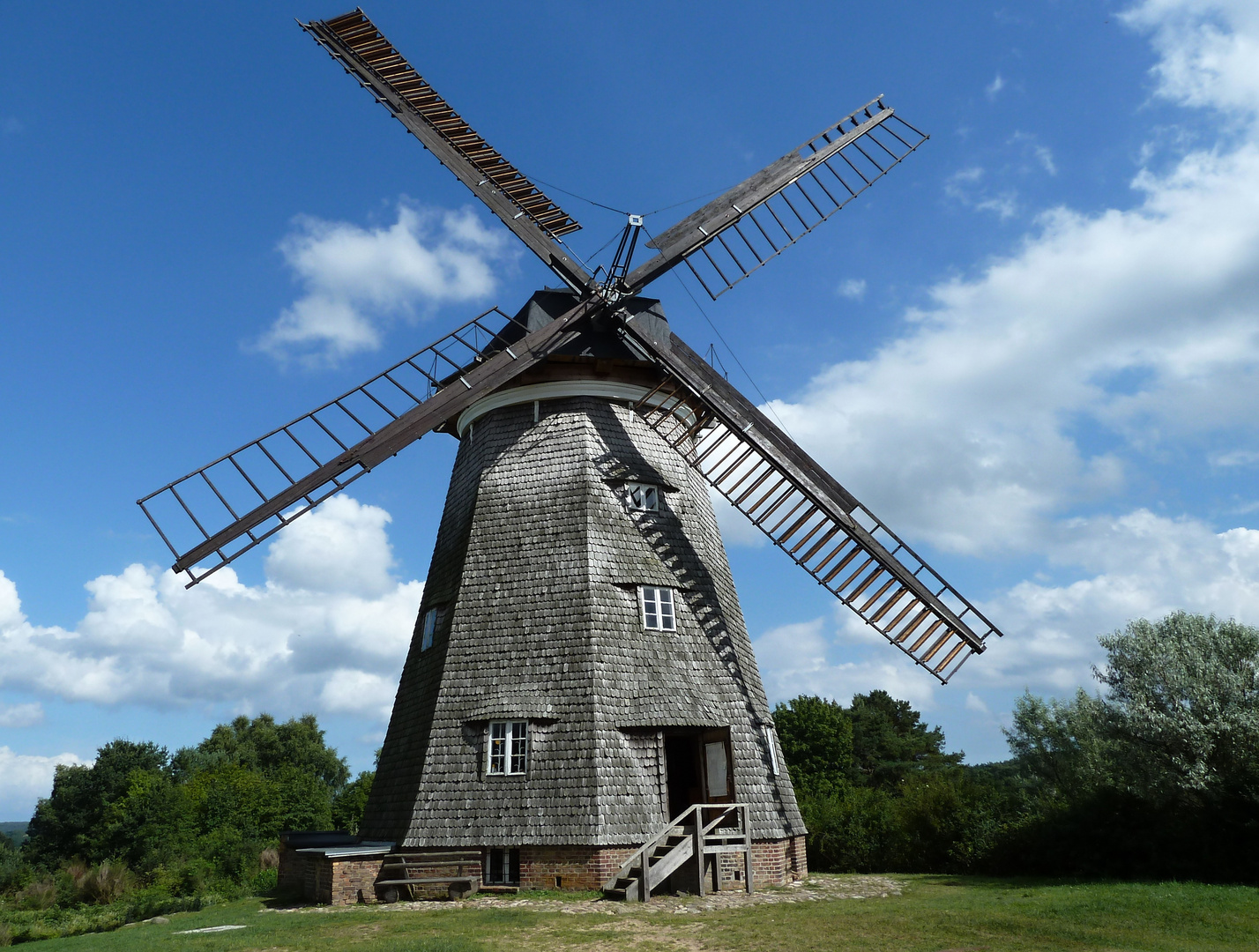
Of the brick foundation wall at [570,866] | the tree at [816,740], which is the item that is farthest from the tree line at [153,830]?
the tree at [816,740]

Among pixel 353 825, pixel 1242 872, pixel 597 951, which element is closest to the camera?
pixel 597 951

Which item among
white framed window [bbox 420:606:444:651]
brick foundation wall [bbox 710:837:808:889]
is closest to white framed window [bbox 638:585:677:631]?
brick foundation wall [bbox 710:837:808:889]

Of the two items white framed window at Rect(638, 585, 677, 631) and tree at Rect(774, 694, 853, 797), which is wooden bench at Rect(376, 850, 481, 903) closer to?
white framed window at Rect(638, 585, 677, 631)

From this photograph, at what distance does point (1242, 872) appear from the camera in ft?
43.0

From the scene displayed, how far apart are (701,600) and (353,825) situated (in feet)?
60.9

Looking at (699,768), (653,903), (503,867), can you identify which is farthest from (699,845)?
(503,867)

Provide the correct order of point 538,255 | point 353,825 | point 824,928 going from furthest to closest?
point 353,825, point 538,255, point 824,928

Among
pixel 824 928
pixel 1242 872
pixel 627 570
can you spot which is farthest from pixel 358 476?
pixel 1242 872

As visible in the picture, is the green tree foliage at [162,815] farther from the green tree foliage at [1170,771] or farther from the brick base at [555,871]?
the green tree foliage at [1170,771]

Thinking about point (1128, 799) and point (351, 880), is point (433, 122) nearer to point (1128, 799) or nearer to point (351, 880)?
point (351, 880)

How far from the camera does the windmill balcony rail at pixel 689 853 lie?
478 inches

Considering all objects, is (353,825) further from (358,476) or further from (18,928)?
(358,476)

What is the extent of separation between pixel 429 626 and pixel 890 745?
119 ft

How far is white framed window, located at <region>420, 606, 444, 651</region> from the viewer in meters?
16.0
